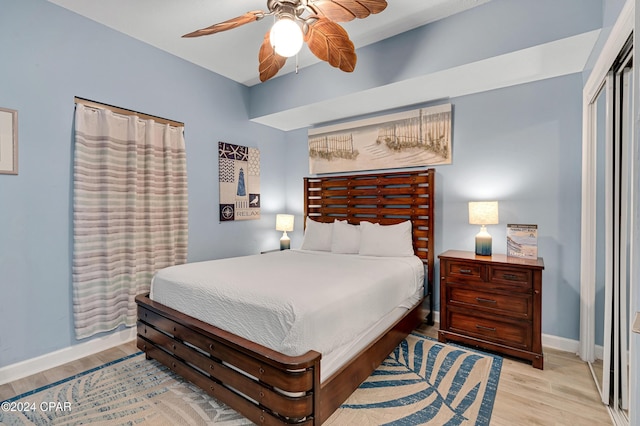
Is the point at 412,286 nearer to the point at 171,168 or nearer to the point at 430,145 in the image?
the point at 430,145

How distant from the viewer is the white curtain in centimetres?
251

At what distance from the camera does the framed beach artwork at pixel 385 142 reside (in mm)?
3236

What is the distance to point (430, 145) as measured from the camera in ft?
10.8

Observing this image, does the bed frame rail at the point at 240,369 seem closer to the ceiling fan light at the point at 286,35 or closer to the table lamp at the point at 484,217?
the ceiling fan light at the point at 286,35

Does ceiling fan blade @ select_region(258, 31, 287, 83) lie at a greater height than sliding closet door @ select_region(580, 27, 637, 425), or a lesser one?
greater

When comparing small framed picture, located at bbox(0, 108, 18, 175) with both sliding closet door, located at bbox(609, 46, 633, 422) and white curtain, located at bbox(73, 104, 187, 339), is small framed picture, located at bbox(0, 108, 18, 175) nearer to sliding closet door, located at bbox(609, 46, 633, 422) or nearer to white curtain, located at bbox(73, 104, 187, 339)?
white curtain, located at bbox(73, 104, 187, 339)

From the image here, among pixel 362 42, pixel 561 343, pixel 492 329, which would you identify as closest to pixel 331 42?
pixel 362 42

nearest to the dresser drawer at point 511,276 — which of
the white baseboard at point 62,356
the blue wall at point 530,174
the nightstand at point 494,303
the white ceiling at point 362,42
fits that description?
the nightstand at point 494,303

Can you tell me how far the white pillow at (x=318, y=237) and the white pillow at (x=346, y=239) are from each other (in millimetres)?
103

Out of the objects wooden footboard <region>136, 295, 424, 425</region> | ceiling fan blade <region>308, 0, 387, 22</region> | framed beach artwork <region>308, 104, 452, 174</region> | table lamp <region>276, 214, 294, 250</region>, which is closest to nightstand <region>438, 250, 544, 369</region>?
wooden footboard <region>136, 295, 424, 425</region>

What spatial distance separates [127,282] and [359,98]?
9.68 feet

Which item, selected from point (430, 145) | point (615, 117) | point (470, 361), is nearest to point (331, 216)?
point (430, 145)

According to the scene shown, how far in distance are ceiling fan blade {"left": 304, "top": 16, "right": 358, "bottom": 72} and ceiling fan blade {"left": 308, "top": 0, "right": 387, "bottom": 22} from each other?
0.04m

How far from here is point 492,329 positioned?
2.48 meters
